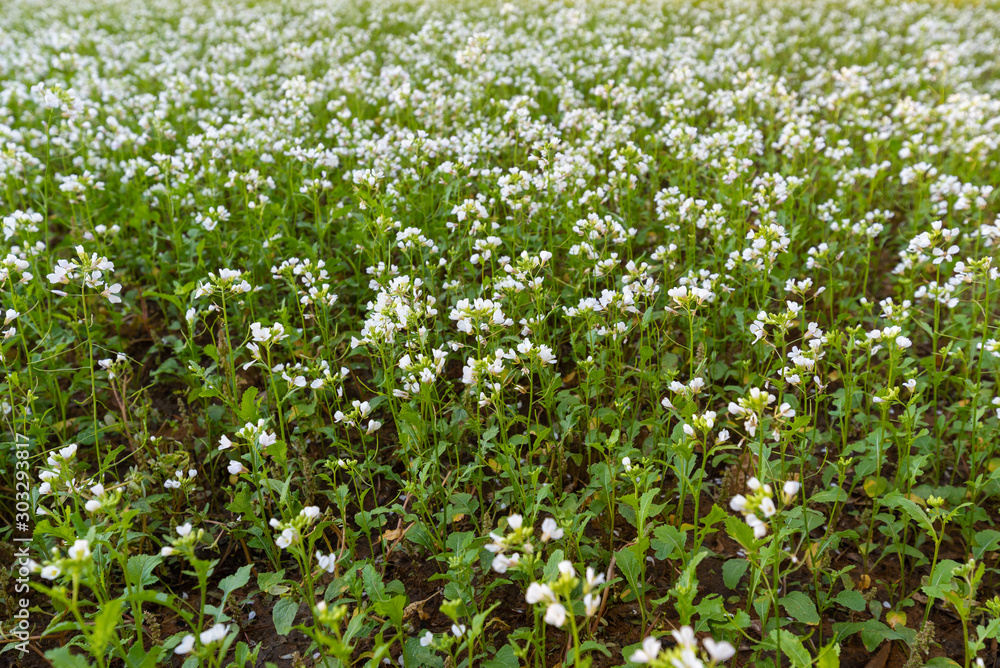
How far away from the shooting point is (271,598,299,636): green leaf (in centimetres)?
220

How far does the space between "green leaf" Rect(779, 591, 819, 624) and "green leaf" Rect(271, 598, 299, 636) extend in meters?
1.68

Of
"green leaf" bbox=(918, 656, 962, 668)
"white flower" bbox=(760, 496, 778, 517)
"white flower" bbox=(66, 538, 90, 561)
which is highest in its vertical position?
"white flower" bbox=(760, 496, 778, 517)

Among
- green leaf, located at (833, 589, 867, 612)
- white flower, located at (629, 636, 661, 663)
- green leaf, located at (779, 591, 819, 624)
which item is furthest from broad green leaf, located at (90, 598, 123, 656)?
green leaf, located at (833, 589, 867, 612)

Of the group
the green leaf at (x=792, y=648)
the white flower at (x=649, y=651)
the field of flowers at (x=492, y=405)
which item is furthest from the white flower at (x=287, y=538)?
the green leaf at (x=792, y=648)

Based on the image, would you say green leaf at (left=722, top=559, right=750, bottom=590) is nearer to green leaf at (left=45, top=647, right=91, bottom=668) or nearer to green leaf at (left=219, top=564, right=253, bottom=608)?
green leaf at (left=219, top=564, right=253, bottom=608)

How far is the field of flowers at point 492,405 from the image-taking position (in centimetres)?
229

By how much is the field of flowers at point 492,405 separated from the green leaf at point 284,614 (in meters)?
0.01

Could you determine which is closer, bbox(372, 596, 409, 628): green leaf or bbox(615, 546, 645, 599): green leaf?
bbox(372, 596, 409, 628): green leaf

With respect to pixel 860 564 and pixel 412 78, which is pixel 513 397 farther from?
pixel 412 78

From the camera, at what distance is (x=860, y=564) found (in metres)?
2.79

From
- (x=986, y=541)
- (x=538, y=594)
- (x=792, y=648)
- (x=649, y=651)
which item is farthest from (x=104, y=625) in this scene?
(x=986, y=541)

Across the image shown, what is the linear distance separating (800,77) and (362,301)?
7.20 meters

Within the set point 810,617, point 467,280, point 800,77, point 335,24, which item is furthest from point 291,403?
point 335,24

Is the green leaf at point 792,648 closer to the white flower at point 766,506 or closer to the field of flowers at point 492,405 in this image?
the field of flowers at point 492,405
